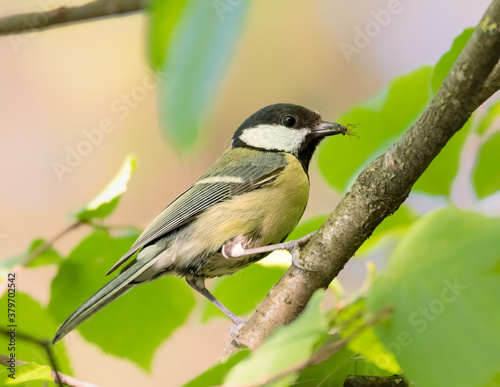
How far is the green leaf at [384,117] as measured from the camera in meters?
0.80

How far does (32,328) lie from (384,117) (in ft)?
2.11

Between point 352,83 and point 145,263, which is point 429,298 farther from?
point 352,83

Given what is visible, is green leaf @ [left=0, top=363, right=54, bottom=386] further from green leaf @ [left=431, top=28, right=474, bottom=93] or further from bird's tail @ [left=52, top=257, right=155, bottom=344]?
green leaf @ [left=431, top=28, right=474, bottom=93]

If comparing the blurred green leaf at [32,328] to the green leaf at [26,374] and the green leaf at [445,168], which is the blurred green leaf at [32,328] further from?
the green leaf at [445,168]

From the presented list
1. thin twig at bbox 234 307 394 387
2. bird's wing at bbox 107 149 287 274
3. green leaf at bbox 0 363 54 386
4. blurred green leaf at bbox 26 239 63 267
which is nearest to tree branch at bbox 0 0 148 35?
blurred green leaf at bbox 26 239 63 267

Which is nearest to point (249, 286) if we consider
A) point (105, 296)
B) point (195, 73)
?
point (105, 296)

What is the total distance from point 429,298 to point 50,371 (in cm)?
47

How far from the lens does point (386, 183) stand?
70 cm

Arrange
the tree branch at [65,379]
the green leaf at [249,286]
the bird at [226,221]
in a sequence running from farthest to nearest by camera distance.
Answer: the bird at [226,221] < the green leaf at [249,286] < the tree branch at [65,379]

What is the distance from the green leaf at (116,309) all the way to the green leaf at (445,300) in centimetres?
53

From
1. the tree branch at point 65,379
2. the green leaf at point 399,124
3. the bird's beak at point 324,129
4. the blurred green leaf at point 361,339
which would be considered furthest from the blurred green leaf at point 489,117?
the bird's beak at point 324,129

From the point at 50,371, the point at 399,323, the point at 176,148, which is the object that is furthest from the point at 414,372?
the point at 50,371

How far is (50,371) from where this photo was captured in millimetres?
663

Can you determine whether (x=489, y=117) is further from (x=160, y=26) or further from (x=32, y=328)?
(x=32, y=328)
